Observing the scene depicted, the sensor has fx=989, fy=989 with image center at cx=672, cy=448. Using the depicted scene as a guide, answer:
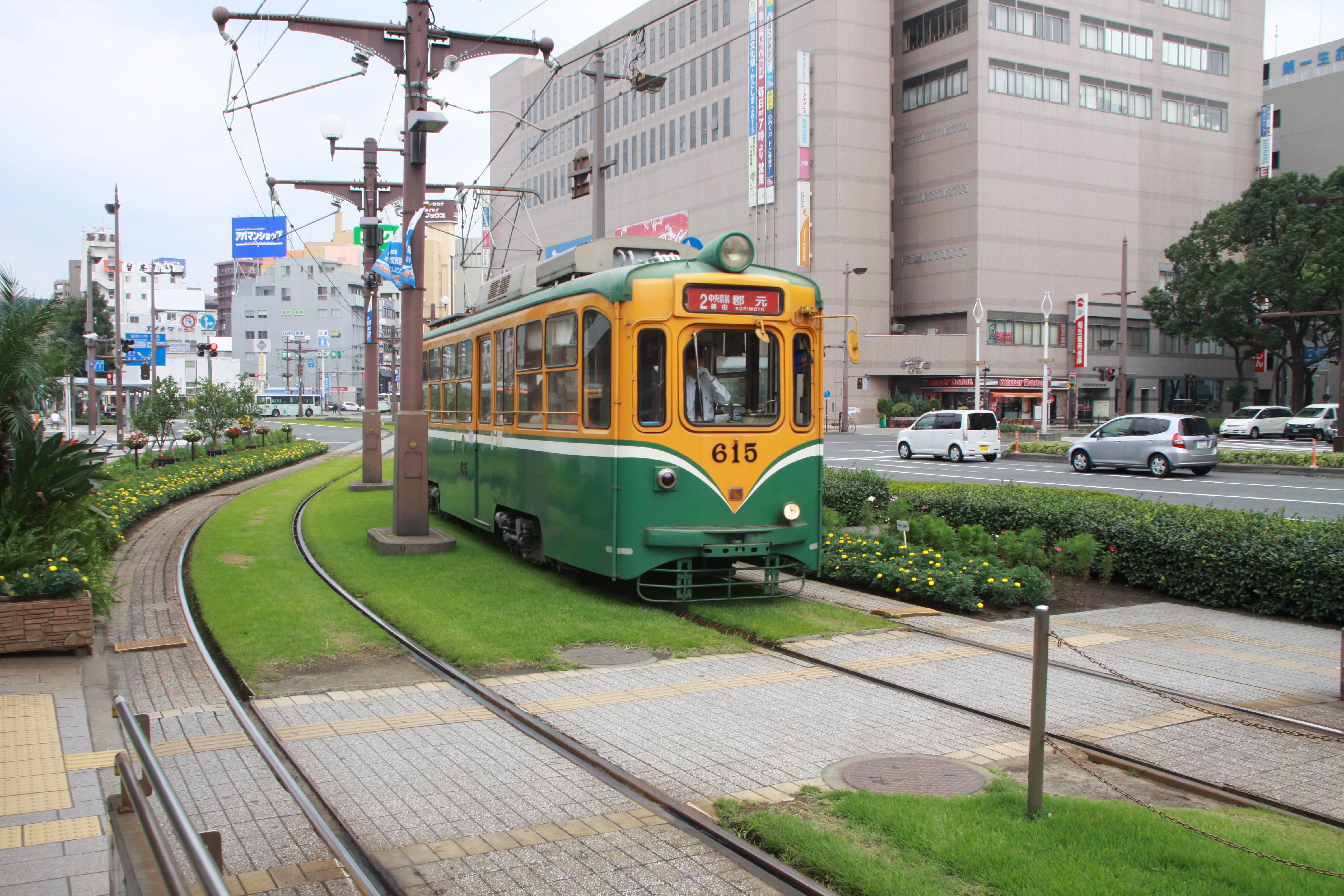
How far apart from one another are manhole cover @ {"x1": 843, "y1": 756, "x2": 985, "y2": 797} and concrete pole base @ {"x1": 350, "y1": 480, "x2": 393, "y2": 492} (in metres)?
17.0

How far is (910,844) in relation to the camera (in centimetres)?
436

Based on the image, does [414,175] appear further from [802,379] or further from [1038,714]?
[1038,714]

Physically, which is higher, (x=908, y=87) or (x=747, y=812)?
(x=908, y=87)

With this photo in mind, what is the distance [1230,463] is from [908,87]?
4671cm

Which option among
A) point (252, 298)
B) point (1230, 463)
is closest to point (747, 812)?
point (1230, 463)

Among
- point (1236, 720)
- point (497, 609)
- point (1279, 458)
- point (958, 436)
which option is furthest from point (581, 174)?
point (1279, 458)

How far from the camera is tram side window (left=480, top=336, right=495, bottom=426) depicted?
42.4 feet

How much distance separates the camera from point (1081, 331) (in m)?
63.8

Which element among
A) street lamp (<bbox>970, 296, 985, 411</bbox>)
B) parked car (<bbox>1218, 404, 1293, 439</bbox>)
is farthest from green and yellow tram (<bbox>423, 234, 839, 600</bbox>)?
street lamp (<bbox>970, 296, 985, 411</bbox>)

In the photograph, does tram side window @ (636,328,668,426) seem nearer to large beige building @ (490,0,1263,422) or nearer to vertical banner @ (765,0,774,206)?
large beige building @ (490,0,1263,422)

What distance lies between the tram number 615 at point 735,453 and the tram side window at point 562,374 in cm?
146

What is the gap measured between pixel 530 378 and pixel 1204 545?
7.68m

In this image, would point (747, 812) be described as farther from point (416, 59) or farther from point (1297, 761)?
point (416, 59)

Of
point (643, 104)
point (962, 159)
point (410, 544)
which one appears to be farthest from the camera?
point (643, 104)
